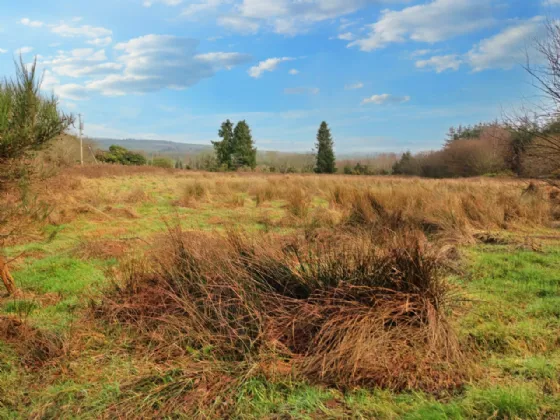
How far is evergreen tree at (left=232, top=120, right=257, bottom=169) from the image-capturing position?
168 ft

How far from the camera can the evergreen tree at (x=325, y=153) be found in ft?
181

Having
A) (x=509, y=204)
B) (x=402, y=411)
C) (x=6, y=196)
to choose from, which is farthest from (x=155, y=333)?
(x=509, y=204)

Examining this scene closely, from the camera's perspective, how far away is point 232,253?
13.7 ft

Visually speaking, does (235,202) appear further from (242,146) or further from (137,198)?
(242,146)

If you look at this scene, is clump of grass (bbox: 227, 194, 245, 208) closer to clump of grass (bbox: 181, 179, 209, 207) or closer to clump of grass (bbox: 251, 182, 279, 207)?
clump of grass (bbox: 251, 182, 279, 207)

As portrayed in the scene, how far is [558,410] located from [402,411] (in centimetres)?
96

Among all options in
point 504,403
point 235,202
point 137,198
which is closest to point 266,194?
point 235,202

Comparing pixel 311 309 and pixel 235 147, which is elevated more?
pixel 235 147

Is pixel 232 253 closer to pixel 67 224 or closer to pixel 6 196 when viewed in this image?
pixel 6 196

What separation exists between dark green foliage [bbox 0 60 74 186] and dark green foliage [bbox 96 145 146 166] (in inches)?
1931

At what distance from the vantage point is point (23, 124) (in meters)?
5.16

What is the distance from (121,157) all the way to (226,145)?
14.6 m

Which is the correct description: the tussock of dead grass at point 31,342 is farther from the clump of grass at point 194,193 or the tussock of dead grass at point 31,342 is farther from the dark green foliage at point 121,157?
the dark green foliage at point 121,157

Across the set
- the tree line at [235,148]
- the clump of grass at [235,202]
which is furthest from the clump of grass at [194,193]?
the tree line at [235,148]
